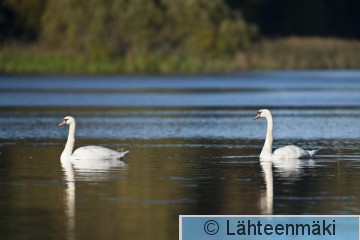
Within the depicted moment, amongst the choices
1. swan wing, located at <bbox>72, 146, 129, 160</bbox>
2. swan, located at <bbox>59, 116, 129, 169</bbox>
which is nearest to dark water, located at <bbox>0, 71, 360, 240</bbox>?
swan, located at <bbox>59, 116, 129, 169</bbox>

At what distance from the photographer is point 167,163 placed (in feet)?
72.4

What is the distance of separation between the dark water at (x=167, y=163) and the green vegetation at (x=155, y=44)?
21.2 m

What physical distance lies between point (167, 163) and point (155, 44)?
174 ft

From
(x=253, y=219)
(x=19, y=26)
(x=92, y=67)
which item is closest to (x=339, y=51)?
(x=92, y=67)

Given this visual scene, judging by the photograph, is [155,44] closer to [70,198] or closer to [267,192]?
[267,192]

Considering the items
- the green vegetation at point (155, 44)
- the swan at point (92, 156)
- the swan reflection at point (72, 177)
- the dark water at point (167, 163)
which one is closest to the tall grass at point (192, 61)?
the green vegetation at point (155, 44)

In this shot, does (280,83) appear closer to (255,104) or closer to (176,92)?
(176,92)

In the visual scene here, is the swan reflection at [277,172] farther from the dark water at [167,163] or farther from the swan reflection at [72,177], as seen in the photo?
the swan reflection at [72,177]

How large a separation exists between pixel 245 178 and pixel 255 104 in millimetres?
22709

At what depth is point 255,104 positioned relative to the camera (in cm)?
4203

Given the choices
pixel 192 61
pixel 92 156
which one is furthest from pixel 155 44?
pixel 92 156

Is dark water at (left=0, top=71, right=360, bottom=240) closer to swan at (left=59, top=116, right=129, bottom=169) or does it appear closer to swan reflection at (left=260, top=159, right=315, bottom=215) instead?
swan reflection at (left=260, top=159, right=315, bottom=215)

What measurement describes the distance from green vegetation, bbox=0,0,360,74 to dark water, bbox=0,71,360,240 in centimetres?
2118

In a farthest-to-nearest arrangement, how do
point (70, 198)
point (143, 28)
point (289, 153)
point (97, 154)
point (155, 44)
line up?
point (155, 44) → point (143, 28) → point (289, 153) → point (97, 154) → point (70, 198)
